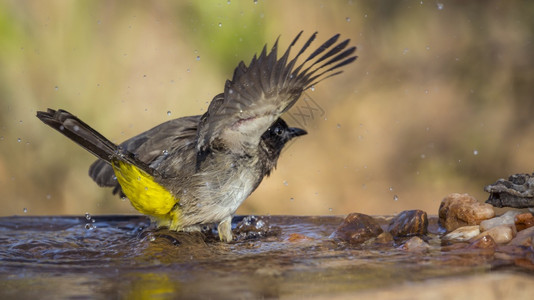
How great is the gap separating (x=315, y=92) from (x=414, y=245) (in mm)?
4541

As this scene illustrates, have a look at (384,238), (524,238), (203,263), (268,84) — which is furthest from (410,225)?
(203,263)


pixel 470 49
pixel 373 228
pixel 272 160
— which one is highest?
pixel 470 49

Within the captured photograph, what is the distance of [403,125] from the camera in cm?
768

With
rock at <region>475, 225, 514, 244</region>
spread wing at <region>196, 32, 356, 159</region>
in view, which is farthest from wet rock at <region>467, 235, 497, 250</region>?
spread wing at <region>196, 32, 356, 159</region>

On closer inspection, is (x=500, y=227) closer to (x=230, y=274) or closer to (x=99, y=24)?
(x=230, y=274)

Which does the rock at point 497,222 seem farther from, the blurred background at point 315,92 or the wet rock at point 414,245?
the blurred background at point 315,92

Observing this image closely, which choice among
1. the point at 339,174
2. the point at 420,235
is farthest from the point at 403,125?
the point at 420,235

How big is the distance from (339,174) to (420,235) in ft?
12.7

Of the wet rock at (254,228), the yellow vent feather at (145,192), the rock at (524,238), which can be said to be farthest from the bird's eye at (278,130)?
the rock at (524,238)

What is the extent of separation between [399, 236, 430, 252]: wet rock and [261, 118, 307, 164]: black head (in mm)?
1305

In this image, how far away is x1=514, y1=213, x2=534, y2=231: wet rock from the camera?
3414 mm

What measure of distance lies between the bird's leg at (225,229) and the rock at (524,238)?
149cm

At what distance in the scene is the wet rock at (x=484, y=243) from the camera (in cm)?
305

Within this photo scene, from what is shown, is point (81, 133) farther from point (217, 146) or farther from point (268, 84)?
point (268, 84)
